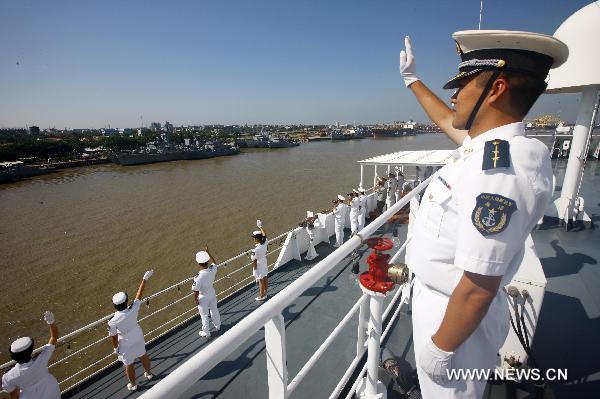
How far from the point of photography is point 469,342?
120 centimetres

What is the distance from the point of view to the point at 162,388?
66cm

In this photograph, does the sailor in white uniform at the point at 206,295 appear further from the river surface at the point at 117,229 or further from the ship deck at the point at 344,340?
the river surface at the point at 117,229

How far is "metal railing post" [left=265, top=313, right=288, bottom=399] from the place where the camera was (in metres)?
1.01

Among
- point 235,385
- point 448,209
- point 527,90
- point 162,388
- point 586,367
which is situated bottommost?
point 235,385

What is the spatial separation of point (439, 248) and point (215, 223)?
17804mm

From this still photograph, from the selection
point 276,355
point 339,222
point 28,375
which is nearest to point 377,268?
point 276,355

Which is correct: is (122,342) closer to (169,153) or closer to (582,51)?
(582,51)

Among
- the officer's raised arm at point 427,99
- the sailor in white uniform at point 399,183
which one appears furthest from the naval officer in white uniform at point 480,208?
the sailor in white uniform at point 399,183

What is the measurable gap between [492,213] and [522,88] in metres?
0.53

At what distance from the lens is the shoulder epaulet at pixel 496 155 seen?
3.07 feet

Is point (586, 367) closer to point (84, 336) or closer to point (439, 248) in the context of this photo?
point (439, 248)

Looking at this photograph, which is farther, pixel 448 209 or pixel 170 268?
pixel 170 268

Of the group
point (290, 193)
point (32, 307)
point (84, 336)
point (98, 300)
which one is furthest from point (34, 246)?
point (290, 193)

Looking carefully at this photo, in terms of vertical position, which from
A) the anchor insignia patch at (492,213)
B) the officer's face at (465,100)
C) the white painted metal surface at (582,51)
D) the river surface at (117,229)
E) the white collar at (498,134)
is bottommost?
the river surface at (117,229)
